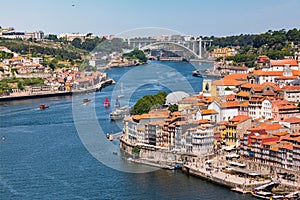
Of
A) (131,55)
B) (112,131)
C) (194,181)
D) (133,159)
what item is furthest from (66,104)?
(131,55)

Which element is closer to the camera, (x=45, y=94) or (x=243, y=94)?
(x=243, y=94)

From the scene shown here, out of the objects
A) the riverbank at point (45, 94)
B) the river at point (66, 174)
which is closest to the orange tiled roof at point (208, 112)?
the river at point (66, 174)

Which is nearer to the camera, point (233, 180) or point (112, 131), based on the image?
point (233, 180)

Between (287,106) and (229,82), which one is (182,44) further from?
(287,106)

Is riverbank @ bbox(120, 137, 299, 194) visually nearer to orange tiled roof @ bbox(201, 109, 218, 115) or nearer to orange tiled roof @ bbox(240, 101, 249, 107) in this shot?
orange tiled roof @ bbox(201, 109, 218, 115)

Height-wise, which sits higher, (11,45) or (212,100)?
(11,45)

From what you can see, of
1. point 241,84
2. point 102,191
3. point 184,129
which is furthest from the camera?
point 241,84

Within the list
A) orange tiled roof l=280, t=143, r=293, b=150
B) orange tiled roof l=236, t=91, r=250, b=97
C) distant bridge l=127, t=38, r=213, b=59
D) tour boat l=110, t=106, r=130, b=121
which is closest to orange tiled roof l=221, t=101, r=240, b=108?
orange tiled roof l=236, t=91, r=250, b=97

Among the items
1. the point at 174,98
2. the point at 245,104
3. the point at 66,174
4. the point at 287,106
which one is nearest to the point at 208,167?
the point at 66,174

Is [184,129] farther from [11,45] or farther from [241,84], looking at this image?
[11,45]
